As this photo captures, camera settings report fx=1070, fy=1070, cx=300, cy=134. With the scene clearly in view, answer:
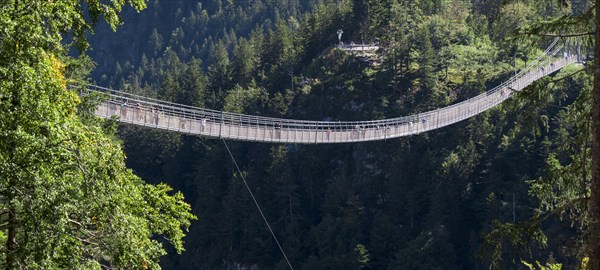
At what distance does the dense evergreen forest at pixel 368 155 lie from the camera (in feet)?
135

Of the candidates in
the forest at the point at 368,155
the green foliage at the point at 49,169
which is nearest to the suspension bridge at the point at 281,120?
the forest at the point at 368,155

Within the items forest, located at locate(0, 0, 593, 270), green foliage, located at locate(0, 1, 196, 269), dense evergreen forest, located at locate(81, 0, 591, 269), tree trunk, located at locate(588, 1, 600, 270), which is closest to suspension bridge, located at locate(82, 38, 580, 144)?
forest, located at locate(0, 0, 593, 270)


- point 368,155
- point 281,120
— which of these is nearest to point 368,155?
point 368,155

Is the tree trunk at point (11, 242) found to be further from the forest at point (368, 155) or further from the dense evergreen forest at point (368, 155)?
the dense evergreen forest at point (368, 155)

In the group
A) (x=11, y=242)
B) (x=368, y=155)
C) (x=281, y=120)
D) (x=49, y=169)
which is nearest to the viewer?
(x=49, y=169)

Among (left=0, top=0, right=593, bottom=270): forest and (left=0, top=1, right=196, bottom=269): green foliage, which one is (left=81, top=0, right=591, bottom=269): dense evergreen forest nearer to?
(left=0, top=0, right=593, bottom=270): forest

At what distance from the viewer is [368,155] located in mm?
46531

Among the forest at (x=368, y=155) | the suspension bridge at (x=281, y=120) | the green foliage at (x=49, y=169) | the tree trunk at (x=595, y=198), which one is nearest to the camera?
the green foliage at (x=49, y=169)

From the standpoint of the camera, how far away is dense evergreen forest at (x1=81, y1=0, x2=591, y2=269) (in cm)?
4119

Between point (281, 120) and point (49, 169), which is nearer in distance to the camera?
point (49, 169)

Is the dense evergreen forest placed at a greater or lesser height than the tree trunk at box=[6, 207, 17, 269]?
greater

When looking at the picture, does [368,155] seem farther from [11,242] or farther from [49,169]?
[49,169]

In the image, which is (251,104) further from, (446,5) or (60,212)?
(60,212)

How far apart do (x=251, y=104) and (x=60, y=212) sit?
46693 mm
